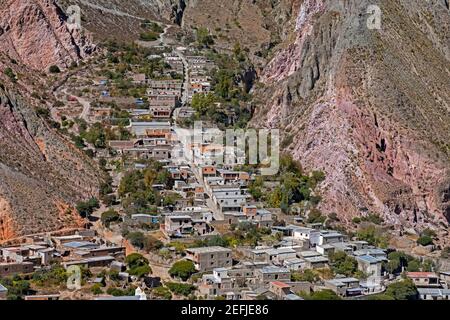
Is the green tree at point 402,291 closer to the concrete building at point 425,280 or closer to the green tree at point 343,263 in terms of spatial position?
the concrete building at point 425,280

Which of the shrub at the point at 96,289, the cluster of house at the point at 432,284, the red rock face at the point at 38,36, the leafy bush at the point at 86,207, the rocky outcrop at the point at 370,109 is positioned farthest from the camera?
the red rock face at the point at 38,36

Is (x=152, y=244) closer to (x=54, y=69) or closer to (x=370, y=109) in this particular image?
(x=370, y=109)

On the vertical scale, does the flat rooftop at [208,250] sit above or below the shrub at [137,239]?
below

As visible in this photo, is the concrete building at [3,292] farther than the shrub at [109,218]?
No

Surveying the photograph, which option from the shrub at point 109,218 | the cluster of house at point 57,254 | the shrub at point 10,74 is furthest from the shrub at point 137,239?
the shrub at point 10,74

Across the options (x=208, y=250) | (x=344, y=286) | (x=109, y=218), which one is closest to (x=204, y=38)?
(x=109, y=218)

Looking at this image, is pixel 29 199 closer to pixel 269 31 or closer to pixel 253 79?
pixel 253 79

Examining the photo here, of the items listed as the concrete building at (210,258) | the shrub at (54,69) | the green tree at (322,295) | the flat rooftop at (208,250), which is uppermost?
the shrub at (54,69)

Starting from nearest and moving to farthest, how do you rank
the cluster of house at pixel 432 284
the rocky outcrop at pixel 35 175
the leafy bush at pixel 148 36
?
the cluster of house at pixel 432 284 → the rocky outcrop at pixel 35 175 → the leafy bush at pixel 148 36
